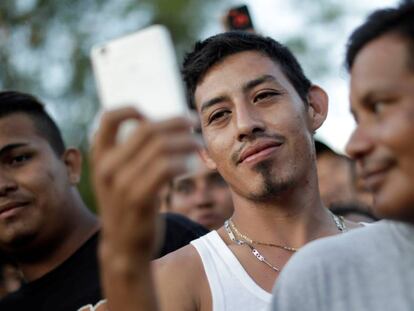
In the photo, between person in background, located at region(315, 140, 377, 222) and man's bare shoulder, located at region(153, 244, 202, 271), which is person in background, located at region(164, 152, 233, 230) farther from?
man's bare shoulder, located at region(153, 244, 202, 271)

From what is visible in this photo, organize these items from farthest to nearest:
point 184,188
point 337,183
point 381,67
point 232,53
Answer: point 337,183, point 184,188, point 232,53, point 381,67

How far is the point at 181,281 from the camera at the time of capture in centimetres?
321

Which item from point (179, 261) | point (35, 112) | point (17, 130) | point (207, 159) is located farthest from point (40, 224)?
point (179, 261)

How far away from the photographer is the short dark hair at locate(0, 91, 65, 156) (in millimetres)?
4566

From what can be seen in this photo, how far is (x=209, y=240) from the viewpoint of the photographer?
3.49 metres

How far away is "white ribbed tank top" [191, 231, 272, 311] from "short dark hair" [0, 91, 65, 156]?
1.45m

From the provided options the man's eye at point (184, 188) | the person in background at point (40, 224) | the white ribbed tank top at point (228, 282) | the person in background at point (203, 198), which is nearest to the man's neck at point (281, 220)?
the white ribbed tank top at point (228, 282)

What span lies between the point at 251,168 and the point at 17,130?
1.55 m

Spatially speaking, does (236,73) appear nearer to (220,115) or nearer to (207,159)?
(220,115)

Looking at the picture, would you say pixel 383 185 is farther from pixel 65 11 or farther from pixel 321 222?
pixel 65 11

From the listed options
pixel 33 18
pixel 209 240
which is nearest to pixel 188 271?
pixel 209 240

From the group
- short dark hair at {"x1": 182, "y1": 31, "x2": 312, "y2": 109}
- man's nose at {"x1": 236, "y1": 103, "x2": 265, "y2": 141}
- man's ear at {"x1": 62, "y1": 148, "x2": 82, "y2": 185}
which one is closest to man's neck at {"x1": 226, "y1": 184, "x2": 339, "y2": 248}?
man's nose at {"x1": 236, "y1": 103, "x2": 265, "y2": 141}

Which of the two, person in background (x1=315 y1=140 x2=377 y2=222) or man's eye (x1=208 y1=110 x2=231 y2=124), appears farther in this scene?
person in background (x1=315 y1=140 x2=377 y2=222)

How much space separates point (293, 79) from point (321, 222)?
24.2 inches
